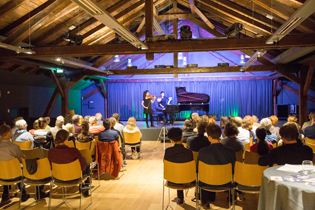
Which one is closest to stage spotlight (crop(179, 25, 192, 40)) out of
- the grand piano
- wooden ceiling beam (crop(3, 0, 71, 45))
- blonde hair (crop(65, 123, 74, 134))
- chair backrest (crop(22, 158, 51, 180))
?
wooden ceiling beam (crop(3, 0, 71, 45))

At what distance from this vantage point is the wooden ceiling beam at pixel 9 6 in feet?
18.6

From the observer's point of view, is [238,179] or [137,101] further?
[137,101]

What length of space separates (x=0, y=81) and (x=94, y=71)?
3.87 metres

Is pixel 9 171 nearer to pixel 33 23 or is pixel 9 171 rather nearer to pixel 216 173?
pixel 216 173

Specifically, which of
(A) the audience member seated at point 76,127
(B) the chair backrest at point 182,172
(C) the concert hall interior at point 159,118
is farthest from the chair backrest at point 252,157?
(A) the audience member seated at point 76,127

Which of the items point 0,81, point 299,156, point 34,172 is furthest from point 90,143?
point 0,81

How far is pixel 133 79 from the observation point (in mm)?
15734

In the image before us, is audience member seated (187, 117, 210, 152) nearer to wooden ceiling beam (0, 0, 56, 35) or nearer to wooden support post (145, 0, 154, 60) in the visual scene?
wooden support post (145, 0, 154, 60)

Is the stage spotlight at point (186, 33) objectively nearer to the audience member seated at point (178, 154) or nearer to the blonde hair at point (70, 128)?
the blonde hair at point (70, 128)

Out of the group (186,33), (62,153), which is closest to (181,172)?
(62,153)

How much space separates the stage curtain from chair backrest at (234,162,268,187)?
11.3 m

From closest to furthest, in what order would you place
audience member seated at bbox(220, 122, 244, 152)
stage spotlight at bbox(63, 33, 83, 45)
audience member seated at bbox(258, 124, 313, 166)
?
audience member seated at bbox(258, 124, 313, 166)
audience member seated at bbox(220, 122, 244, 152)
stage spotlight at bbox(63, 33, 83, 45)

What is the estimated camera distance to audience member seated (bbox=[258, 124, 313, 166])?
2723 millimetres

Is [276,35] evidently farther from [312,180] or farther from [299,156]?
[312,180]
